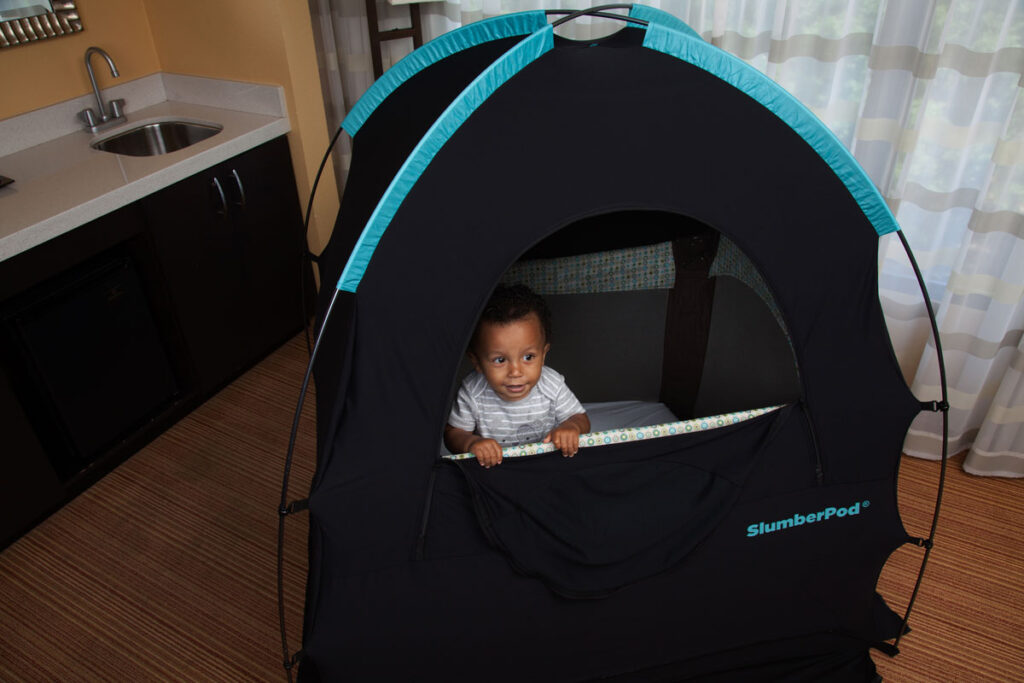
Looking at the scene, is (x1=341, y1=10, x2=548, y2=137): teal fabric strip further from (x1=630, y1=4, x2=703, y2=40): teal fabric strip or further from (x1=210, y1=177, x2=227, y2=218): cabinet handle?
(x1=210, y1=177, x2=227, y2=218): cabinet handle

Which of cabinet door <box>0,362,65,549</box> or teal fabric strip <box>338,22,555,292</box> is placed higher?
teal fabric strip <box>338,22,555,292</box>

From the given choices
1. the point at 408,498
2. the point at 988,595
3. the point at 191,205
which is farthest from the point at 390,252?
the point at 988,595

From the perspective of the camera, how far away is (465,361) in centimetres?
182

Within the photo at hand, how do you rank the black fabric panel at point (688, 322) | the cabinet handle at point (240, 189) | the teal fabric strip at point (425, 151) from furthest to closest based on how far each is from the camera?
1. the cabinet handle at point (240, 189)
2. the black fabric panel at point (688, 322)
3. the teal fabric strip at point (425, 151)

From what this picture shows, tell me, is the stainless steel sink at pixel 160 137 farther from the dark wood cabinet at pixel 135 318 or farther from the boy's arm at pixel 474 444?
the boy's arm at pixel 474 444

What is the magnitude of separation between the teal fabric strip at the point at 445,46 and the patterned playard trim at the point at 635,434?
78 cm

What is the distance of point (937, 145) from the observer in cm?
170

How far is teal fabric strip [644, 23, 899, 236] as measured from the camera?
1185 millimetres

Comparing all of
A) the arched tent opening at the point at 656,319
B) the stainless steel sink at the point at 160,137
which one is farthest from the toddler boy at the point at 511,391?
the stainless steel sink at the point at 160,137

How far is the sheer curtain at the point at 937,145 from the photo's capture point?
1602 mm

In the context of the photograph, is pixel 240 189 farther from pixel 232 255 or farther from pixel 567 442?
pixel 567 442

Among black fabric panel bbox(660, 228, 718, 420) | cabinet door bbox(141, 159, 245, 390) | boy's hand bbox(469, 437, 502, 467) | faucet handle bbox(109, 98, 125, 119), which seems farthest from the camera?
faucet handle bbox(109, 98, 125, 119)

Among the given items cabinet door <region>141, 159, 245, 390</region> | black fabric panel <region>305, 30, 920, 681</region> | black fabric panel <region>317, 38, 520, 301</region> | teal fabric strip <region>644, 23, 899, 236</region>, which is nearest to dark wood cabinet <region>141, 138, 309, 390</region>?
cabinet door <region>141, 159, 245, 390</region>

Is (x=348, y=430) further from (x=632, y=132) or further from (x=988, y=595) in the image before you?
(x=988, y=595)
